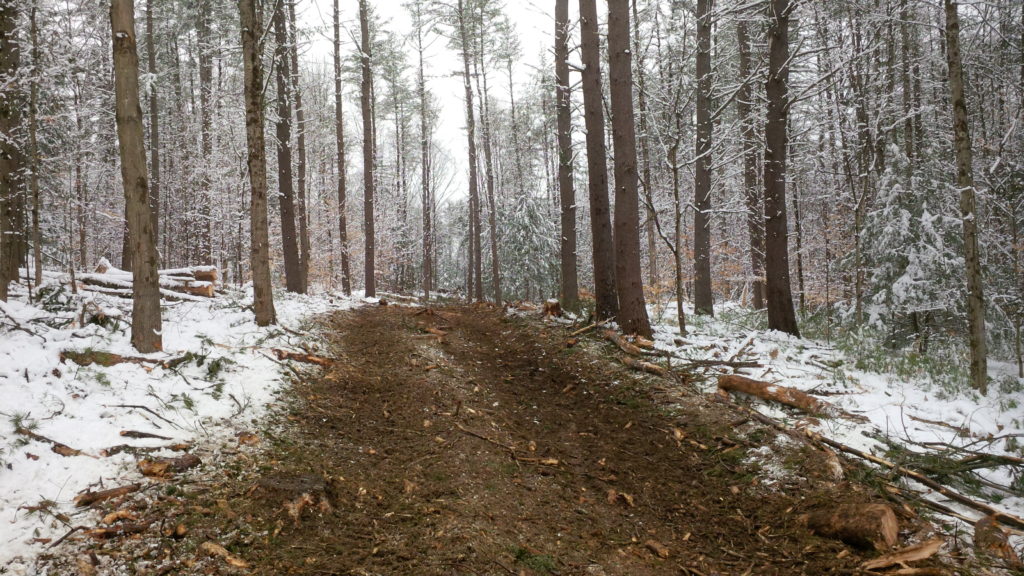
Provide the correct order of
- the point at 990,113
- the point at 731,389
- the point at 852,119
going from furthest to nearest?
1. the point at 990,113
2. the point at 852,119
3. the point at 731,389

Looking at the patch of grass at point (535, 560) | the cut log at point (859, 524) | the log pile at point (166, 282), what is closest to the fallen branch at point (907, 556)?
the cut log at point (859, 524)

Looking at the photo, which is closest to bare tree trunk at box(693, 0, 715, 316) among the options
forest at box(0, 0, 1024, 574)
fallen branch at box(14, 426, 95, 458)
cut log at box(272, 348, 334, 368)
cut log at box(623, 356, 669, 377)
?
forest at box(0, 0, 1024, 574)

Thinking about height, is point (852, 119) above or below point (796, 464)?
above

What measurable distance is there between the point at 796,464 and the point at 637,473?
133 cm

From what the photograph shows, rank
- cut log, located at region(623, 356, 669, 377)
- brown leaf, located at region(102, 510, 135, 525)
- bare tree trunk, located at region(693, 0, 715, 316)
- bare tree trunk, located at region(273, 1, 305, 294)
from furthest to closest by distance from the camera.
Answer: bare tree trunk, located at region(273, 1, 305, 294)
bare tree trunk, located at region(693, 0, 715, 316)
cut log, located at region(623, 356, 669, 377)
brown leaf, located at region(102, 510, 135, 525)

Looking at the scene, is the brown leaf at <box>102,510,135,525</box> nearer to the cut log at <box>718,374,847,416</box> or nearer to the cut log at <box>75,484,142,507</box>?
the cut log at <box>75,484,142,507</box>

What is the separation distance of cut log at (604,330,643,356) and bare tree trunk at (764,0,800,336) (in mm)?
3427

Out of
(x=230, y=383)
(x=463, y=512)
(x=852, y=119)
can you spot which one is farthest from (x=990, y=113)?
(x=230, y=383)

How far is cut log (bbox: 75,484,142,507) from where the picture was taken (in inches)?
121

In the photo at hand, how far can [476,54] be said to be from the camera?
72.7 feet

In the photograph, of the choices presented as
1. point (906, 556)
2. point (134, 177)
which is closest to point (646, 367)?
point (906, 556)

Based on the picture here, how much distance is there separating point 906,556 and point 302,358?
700 cm

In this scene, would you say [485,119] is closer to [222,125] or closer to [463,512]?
[222,125]

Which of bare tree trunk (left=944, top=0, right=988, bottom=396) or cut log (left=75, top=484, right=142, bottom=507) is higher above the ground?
bare tree trunk (left=944, top=0, right=988, bottom=396)
